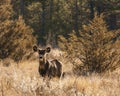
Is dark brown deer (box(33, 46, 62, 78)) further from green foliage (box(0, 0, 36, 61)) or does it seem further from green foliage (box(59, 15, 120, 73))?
green foliage (box(0, 0, 36, 61))

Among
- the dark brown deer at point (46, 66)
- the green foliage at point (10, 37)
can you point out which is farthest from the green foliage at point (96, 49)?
the green foliage at point (10, 37)

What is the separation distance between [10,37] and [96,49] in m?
6.49

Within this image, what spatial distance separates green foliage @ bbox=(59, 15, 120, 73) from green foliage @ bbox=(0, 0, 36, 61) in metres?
5.42

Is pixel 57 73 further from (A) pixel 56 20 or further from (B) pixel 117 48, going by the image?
(A) pixel 56 20

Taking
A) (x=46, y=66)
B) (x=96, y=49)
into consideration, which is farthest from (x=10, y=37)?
(x=46, y=66)

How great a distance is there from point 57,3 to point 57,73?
26.5m

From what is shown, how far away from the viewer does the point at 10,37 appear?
19.7 metres

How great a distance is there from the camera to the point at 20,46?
20.2 m

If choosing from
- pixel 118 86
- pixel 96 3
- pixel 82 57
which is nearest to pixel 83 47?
pixel 82 57

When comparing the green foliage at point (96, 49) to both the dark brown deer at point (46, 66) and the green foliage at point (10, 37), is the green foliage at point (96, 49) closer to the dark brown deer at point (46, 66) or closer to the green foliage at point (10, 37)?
the dark brown deer at point (46, 66)

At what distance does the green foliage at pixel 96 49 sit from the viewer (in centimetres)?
1452

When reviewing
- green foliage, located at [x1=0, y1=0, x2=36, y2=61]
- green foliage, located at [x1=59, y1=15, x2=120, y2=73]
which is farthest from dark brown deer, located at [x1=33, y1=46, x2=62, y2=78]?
green foliage, located at [x1=0, y1=0, x2=36, y2=61]

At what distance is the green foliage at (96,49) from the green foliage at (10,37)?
542 cm

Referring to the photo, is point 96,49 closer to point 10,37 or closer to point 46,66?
point 46,66
